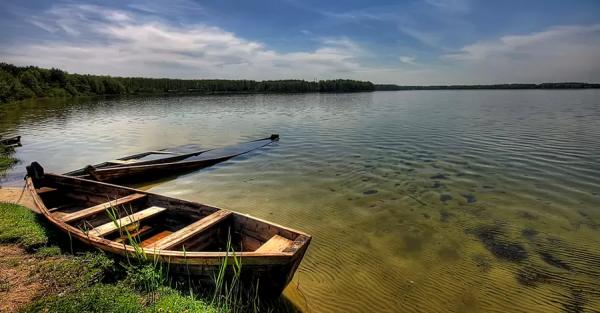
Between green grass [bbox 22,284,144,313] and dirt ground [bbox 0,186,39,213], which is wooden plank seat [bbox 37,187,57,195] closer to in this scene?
dirt ground [bbox 0,186,39,213]

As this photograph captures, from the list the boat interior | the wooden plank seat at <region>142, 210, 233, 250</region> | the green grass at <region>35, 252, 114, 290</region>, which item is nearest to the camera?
the green grass at <region>35, 252, 114, 290</region>

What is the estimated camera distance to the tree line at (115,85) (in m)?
71.6

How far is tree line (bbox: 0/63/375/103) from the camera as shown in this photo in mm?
71625

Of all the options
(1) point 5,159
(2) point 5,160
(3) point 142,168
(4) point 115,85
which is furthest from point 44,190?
(4) point 115,85

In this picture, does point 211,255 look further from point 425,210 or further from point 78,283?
point 425,210

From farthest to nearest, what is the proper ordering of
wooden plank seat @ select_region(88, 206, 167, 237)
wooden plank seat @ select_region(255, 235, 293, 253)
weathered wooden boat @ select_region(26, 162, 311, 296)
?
wooden plank seat @ select_region(88, 206, 167, 237)
wooden plank seat @ select_region(255, 235, 293, 253)
weathered wooden boat @ select_region(26, 162, 311, 296)

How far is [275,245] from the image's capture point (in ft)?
16.2

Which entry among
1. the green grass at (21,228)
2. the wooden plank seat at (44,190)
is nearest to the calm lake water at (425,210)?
the wooden plank seat at (44,190)

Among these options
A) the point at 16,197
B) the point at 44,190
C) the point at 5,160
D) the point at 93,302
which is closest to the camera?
the point at 93,302

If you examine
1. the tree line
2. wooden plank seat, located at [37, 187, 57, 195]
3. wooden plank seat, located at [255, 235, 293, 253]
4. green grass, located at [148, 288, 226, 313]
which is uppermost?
the tree line

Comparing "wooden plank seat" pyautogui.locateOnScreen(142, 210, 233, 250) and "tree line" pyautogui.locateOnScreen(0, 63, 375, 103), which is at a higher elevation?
"tree line" pyautogui.locateOnScreen(0, 63, 375, 103)

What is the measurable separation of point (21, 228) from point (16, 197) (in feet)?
16.1

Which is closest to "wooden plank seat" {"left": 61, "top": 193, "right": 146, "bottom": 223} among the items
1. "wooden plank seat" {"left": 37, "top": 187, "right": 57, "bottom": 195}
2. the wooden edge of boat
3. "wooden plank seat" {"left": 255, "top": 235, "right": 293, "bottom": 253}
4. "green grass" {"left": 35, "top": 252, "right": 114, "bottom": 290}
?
"green grass" {"left": 35, "top": 252, "right": 114, "bottom": 290}

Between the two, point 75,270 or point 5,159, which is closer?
point 75,270
